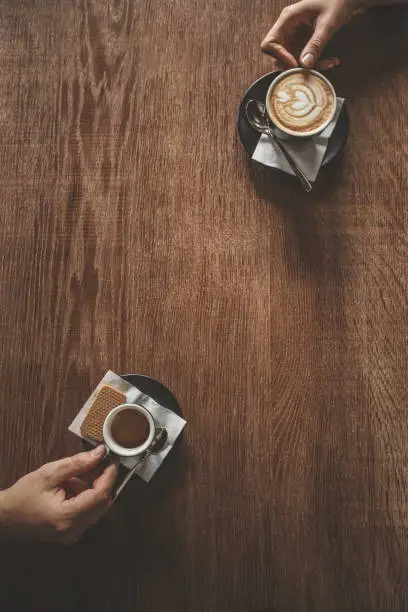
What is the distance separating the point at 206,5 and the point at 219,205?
578 millimetres

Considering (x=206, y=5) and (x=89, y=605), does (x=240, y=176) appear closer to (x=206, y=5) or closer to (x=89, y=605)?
(x=206, y=5)

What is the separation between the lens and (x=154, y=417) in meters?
1.16

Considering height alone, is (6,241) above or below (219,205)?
below

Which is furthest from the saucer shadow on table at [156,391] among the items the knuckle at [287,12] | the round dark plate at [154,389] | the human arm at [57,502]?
the knuckle at [287,12]

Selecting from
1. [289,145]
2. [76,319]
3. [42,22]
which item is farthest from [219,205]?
[42,22]

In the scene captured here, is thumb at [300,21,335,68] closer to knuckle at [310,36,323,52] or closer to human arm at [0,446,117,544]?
knuckle at [310,36,323,52]

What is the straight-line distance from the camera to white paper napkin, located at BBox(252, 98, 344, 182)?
4.08 feet

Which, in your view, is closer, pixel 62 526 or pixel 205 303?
pixel 62 526

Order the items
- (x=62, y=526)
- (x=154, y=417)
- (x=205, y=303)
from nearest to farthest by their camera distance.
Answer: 1. (x=62, y=526)
2. (x=154, y=417)
3. (x=205, y=303)

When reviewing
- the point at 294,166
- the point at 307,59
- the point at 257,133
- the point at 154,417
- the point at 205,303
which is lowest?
the point at 154,417

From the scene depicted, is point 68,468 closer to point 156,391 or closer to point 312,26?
point 156,391

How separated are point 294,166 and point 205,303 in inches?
16.1

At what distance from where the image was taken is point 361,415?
1220 millimetres

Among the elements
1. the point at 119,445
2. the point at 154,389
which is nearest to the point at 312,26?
the point at 154,389
